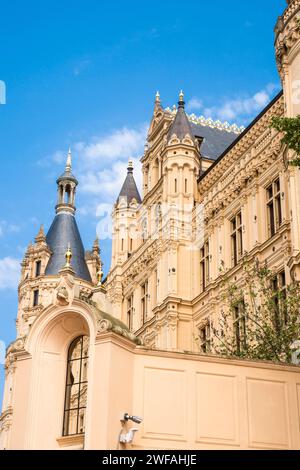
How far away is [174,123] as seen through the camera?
42031 mm

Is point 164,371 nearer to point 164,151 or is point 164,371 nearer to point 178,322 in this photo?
point 178,322

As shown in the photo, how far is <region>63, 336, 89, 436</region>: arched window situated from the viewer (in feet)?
52.2

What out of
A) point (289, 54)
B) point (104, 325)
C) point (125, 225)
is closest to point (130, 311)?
point (125, 225)

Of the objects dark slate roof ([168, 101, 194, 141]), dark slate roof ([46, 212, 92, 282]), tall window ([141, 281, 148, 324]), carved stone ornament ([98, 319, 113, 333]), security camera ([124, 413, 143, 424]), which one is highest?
dark slate roof ([46, 212, 92, 282])

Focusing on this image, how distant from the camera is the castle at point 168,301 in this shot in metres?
15.4

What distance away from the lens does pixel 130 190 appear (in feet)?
162

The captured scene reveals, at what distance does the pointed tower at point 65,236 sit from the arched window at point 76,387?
45.7m

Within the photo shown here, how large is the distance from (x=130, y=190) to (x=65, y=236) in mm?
17767

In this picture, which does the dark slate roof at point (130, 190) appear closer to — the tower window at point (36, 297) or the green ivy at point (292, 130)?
the tower window at point (36, 297)

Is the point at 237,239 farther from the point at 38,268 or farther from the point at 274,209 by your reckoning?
the point at 38,268

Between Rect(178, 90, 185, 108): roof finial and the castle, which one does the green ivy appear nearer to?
the castle

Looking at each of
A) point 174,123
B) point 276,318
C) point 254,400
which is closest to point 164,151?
point 174,123

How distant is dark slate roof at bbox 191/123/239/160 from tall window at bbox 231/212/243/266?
30.6 feet

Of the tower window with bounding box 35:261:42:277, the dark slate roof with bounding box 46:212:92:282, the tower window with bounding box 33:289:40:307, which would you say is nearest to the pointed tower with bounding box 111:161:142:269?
the dark slate roof with bounding box 46:212:92:282
